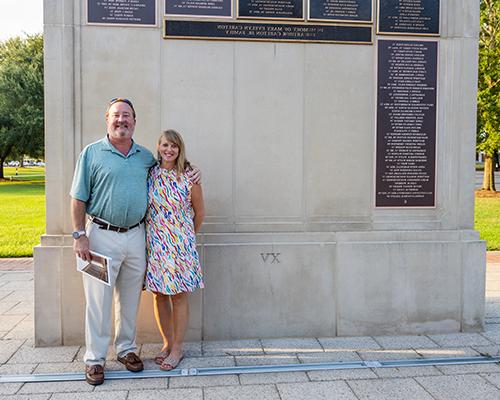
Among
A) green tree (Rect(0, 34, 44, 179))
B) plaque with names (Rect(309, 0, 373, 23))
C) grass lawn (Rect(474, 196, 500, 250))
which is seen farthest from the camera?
green tree (Rect(0, 34, 44, 179))

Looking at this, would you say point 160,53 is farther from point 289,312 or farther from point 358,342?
point 358,342

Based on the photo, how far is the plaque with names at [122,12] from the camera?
4.98m

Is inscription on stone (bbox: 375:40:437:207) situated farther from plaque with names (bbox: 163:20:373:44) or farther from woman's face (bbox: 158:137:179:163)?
woman's face (bbox: 158:137:179:163)

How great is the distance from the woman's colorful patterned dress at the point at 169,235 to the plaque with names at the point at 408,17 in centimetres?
274

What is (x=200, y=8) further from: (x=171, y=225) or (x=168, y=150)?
(x=171, y=225)

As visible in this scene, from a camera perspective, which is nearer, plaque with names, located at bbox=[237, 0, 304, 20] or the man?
the man

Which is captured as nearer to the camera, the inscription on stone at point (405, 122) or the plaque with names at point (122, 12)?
the plaque with names at point (122, 12)

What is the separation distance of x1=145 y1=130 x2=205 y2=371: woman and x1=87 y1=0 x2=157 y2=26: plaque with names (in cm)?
140

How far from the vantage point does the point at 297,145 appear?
530cm

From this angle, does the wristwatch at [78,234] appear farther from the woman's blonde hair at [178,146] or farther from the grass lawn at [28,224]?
the grass lawn at [28,224]

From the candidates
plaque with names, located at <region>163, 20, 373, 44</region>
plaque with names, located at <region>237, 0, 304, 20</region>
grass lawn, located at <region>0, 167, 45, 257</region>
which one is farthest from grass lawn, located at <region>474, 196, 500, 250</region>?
grass lawn, located at <region>0, 167, 45, 257</region>

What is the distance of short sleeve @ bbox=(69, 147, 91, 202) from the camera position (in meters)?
4.24

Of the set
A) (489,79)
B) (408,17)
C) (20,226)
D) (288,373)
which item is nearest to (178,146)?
(288,373)

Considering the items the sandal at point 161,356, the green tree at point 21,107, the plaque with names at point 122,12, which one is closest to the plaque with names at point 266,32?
the plaque with names at point 122,12
